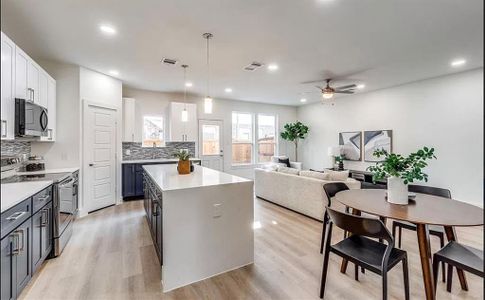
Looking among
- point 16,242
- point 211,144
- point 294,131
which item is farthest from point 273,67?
point 16,242

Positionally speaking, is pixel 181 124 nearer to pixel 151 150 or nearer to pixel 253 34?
pixel 151 150

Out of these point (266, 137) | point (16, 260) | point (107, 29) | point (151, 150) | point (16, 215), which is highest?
point (107, 29)

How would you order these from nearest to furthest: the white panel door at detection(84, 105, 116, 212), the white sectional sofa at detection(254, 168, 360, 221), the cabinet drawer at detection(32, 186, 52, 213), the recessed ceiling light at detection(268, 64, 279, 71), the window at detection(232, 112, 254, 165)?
1. the cabinet drawer at detection(32, 186, 52, 213)
2. the white sectional sofa at detection(254, 168, 360, 221)
3. the recessed ceiling light at detection(268, 64, 279, 71)
4. the white panel door at detection(84, 105, 116, 212)
5. the window at detection(232, 112, 254, 165)

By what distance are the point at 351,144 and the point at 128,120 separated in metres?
5.81

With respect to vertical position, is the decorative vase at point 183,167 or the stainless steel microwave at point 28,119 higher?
the stainless steel microwave at point 28,119

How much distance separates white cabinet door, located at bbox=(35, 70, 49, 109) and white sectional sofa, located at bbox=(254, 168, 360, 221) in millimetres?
3998

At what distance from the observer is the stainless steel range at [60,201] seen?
109 inches

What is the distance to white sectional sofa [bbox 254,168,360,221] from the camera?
390 cm

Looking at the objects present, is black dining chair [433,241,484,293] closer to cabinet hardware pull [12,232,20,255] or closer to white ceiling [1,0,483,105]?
white ceiling [1,0,483,105]

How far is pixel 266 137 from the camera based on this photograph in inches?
324

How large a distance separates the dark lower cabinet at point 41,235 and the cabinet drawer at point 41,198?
0.17 feet

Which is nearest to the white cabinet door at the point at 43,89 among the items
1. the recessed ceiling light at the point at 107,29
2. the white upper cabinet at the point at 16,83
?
the white upper cabinet at the point at 16,83

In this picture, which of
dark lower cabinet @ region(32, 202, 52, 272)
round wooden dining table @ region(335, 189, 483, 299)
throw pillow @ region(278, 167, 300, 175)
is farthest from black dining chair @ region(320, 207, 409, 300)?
dark lower cabinet @ region(32, 202, 52, 272)

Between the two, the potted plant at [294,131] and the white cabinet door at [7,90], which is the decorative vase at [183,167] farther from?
the potted plant at [294,131]
